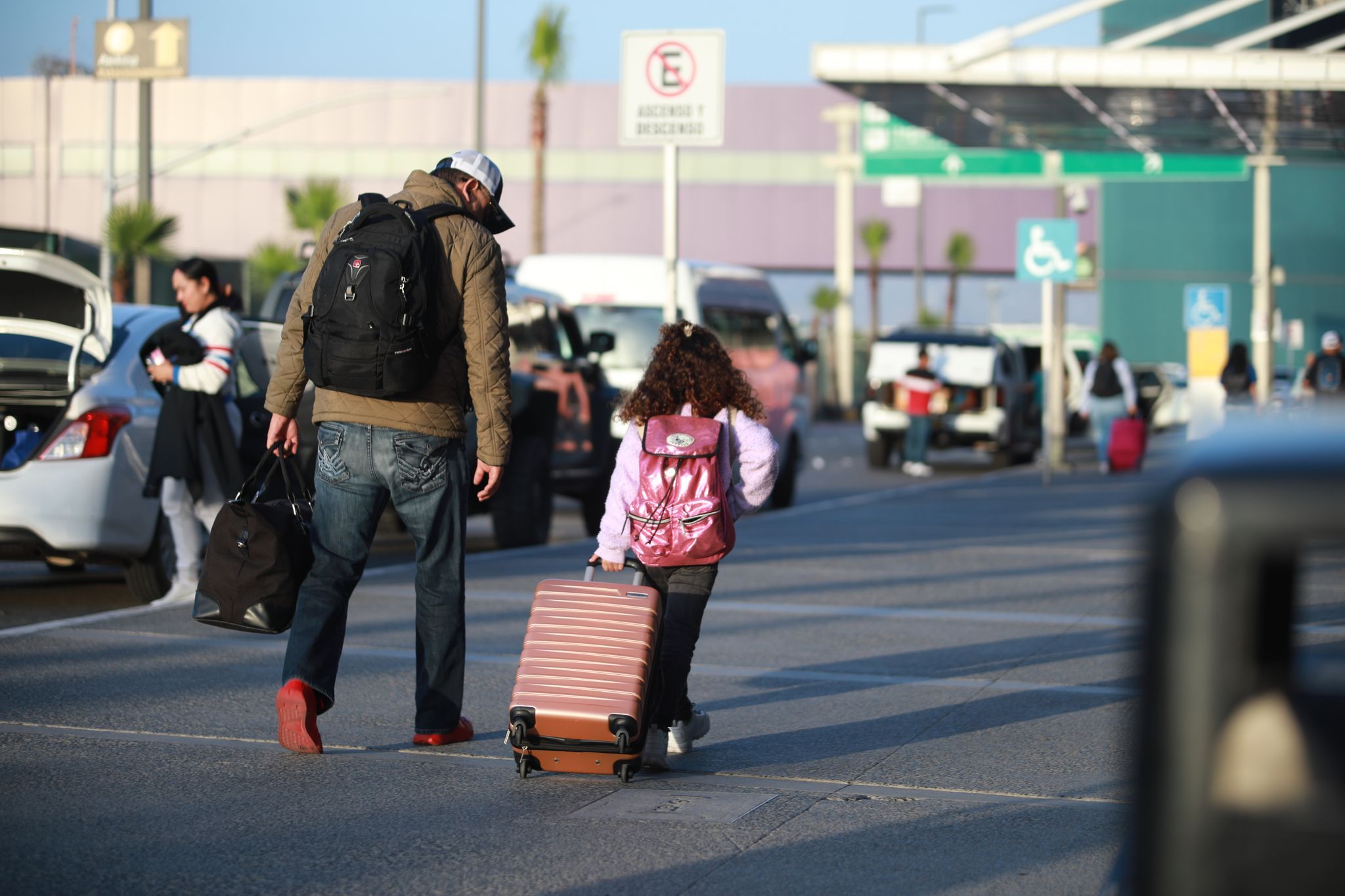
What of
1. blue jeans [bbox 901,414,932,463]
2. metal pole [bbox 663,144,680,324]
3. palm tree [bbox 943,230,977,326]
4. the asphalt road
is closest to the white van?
the asphalt road

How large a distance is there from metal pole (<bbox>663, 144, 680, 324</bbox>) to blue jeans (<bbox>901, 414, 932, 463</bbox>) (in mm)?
11062

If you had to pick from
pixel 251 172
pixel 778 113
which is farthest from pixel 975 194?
pixel 251 172

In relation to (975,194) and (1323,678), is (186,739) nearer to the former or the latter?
(1323,678)

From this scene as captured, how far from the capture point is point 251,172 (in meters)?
62.7

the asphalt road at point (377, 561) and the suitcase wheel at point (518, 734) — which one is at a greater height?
the suitcase wheel at point (518, 734)

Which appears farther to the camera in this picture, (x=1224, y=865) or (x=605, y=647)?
(x=605, y=647)

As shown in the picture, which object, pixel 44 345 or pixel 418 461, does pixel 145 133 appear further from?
pixel 418 461

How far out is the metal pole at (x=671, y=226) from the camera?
13.0 metres

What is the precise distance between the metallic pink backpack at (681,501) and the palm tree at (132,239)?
20.7m

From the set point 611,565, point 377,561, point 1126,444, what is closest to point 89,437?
point 377,561

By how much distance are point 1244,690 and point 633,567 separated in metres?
4.13

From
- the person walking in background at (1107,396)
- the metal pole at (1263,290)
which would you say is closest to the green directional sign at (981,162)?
the metal pole at (1263,290)

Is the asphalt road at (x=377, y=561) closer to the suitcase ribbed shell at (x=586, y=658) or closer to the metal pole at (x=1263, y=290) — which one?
the suitcase ribbed shell at (x=586, y=658)

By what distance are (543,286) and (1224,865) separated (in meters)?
15.9
